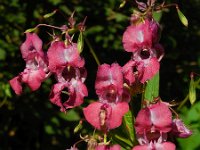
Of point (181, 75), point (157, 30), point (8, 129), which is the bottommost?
point (8, 129)

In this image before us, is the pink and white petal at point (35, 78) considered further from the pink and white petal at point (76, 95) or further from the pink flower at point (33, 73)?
the pink and white petal at point (76, 95)

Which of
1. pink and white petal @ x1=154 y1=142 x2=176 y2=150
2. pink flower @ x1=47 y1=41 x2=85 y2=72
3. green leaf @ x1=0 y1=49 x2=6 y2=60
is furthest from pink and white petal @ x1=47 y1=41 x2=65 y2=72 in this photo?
green leaf @ x1=0 y1=49 x2=6 y2=60

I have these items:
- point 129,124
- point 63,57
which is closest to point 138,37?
point 63,57

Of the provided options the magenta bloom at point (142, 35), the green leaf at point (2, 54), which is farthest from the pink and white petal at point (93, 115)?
the green leaf at point (2, 54)

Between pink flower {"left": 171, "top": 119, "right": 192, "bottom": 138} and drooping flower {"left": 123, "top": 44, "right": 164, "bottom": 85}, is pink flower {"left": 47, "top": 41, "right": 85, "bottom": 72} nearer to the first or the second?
drooping flower {"left": 123, "top": 44, "right": 164, "bottom": 85}

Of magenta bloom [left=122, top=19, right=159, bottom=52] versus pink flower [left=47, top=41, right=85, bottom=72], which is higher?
magenta bloom [left=122, top=19, right=159, bottom=52]

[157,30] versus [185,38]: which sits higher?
[157,30]

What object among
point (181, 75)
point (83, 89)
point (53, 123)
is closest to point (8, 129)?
point (53, 123)

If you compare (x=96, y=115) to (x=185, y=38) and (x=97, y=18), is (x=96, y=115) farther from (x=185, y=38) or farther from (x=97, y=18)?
(x=185, y=38)
